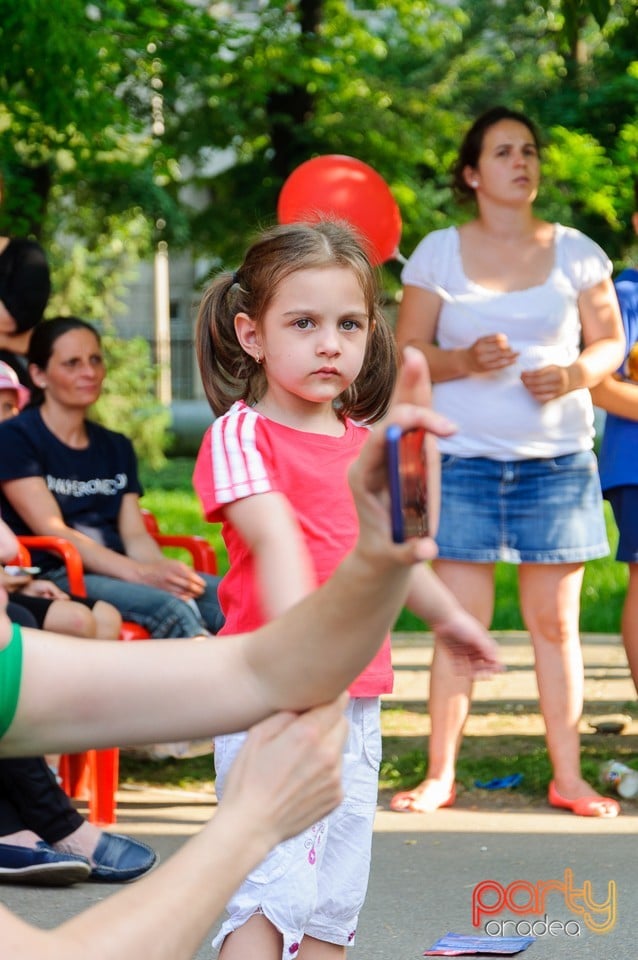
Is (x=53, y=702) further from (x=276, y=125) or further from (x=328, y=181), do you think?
(x=276, y=125)

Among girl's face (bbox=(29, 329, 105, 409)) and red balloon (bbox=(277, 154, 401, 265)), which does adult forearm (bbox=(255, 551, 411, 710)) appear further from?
red balloon (bbox=(277, 154, 401, 265))

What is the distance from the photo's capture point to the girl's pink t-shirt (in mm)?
2758

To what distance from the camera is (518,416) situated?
4594mm

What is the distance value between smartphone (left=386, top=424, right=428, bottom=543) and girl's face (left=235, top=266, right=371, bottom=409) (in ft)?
4.38

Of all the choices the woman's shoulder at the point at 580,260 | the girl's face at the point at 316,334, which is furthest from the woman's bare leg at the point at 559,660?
the girl's face at the point at 316,334

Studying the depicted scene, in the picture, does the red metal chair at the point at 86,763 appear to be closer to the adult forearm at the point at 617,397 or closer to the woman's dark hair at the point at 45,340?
the woman's dark hair at the point at 45,340

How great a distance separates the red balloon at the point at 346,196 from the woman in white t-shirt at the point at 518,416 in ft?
2.67

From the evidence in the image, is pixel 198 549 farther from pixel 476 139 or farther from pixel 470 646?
pixel 470 646

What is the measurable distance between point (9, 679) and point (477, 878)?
267 centimetres

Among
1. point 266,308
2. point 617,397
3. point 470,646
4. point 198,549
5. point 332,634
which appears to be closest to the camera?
point 332,634

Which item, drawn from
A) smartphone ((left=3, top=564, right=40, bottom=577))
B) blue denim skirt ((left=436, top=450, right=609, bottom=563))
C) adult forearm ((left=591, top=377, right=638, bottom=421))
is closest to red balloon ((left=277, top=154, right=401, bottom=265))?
adult forearm ((left=591, top=377, right=638, bottom=421))

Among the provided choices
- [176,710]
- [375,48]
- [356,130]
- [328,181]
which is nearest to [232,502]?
[176,710]

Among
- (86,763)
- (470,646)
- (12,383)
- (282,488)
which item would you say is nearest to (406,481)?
(470,646)

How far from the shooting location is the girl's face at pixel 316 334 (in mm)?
2809
